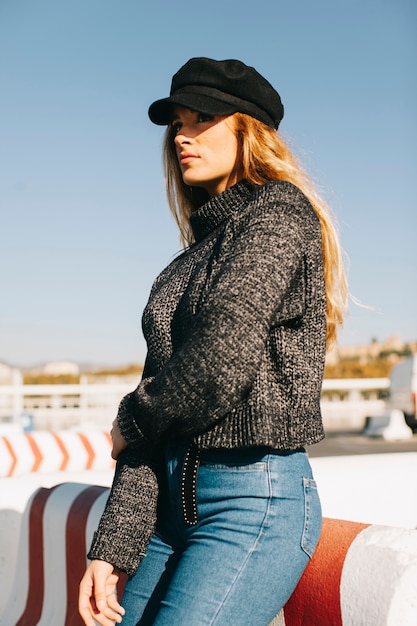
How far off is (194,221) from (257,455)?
0.77m

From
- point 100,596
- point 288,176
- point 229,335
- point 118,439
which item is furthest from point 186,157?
point 100,596

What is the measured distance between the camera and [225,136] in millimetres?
2234

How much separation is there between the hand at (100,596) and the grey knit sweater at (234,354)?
0.04 metres

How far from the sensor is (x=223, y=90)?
219cm

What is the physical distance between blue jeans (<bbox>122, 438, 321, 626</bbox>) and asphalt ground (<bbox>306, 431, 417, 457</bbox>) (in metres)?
13.5

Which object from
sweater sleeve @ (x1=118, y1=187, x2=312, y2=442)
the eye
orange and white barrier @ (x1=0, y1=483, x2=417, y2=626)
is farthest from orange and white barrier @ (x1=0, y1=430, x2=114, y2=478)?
sweater sleeve @ (x1=118, y1=187, x2=312, y2=442)

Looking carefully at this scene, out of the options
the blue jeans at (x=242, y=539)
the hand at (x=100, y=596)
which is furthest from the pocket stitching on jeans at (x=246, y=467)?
the hand at (x=100, y=596)

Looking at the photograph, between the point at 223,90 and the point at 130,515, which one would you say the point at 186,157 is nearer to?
the point at 223,90

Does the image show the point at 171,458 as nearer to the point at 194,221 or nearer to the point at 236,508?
the point at 236,508

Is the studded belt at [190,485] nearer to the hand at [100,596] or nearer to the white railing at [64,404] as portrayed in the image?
the hand at [100,596]

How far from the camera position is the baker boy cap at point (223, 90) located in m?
2.17

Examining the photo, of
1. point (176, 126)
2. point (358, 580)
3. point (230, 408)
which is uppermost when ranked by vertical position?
point (176, 126)

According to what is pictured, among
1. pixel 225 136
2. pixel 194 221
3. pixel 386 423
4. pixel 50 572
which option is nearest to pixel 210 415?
pixel 194 221

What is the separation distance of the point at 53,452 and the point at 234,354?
24.5 feet
